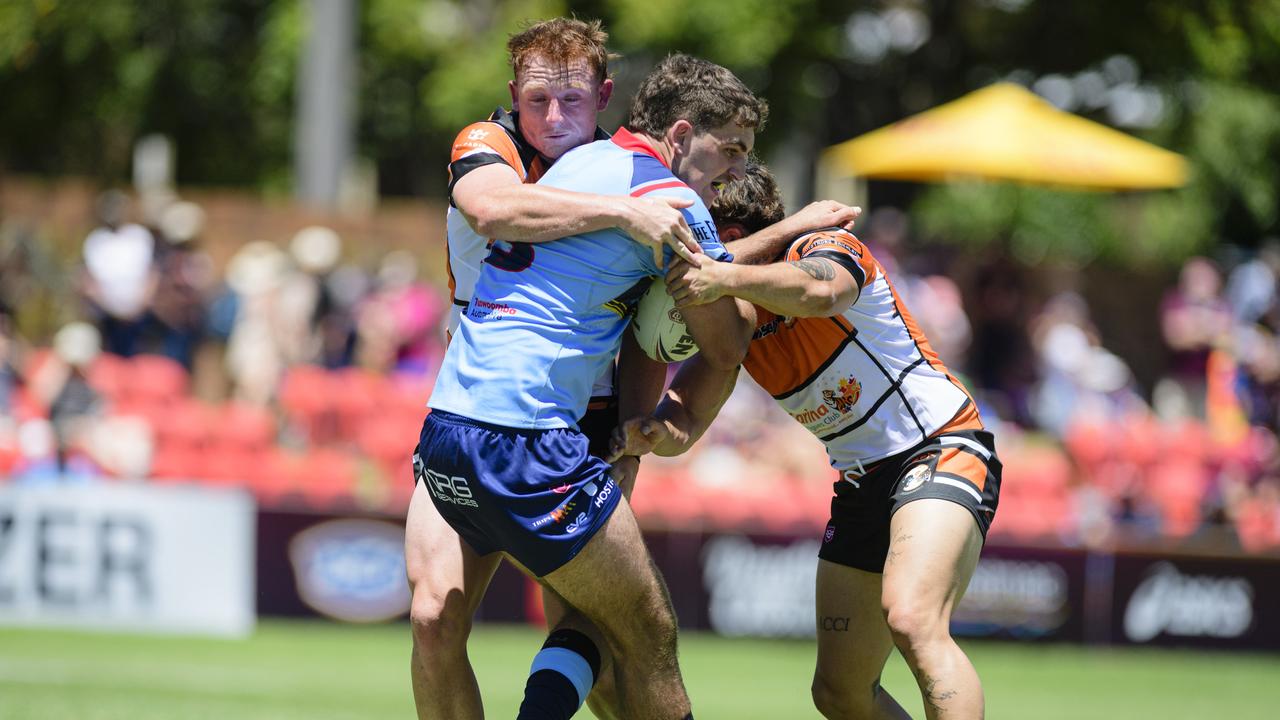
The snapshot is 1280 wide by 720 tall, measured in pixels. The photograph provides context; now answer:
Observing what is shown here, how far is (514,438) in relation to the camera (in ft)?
15.2

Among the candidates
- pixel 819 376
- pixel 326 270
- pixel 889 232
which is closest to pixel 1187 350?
pixel 889 232

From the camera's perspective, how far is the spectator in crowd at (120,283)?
1320 cm

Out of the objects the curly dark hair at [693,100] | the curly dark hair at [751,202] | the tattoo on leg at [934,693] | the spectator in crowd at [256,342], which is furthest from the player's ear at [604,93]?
the spectator in crowd at [256,342]

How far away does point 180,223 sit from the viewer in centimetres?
1406

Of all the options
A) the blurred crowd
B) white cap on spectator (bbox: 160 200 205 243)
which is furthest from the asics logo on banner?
white cap on spectator (bbox: 160 200 205 243)

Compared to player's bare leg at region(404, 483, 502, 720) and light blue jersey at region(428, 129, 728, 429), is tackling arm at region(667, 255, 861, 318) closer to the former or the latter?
light blue jersey at region(428, 129, 728, 429)

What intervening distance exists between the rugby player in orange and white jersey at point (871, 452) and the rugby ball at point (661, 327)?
0.23 m

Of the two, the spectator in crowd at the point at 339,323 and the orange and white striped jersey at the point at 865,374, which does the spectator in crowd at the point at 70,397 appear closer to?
the spectator in crowd at the point at 339,323

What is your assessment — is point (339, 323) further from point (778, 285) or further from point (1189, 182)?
point (1189, 182)

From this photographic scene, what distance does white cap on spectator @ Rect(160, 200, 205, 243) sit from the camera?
45.4 ft

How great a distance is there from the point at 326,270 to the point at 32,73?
8.65 meters

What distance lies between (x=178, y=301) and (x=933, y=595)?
30.9ft

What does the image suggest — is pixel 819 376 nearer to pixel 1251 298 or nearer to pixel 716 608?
pixel 716 608

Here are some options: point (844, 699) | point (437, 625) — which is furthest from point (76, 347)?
point (844, 699)
